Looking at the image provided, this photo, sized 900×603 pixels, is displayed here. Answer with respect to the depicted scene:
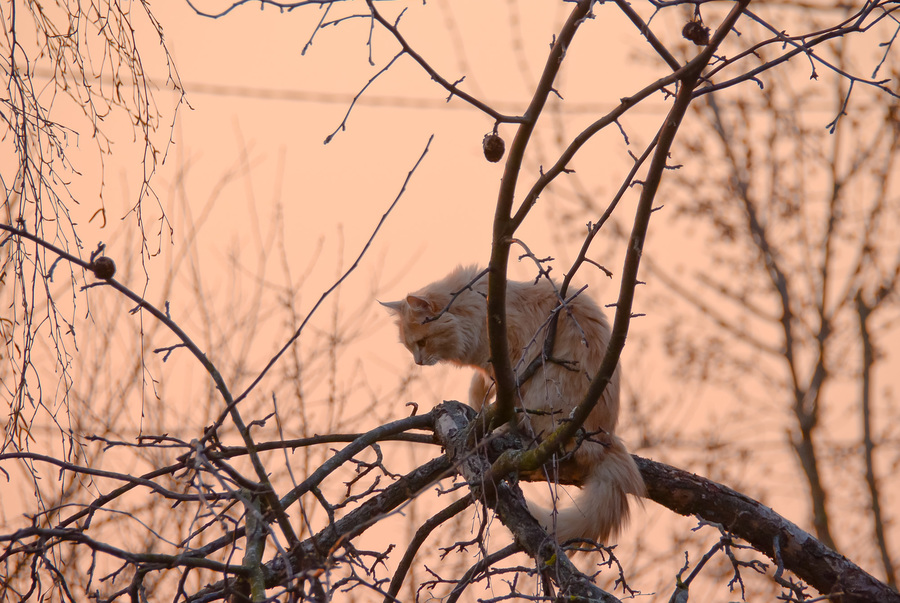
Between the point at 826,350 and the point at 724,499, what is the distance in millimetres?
5536

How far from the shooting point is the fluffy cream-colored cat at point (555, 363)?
12.9ft

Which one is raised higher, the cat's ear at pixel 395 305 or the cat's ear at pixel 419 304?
the cat's ear at pixel 395 305

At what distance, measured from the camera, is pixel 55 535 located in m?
2.01

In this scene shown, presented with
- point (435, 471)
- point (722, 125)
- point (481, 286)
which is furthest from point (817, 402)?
point (435, 471)

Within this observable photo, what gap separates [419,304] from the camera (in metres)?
5.26

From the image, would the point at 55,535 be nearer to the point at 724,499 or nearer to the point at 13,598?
the point at 13,598

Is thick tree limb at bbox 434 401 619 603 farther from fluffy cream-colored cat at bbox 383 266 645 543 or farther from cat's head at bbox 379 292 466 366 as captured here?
cat's head at bbox 379 292 466 366

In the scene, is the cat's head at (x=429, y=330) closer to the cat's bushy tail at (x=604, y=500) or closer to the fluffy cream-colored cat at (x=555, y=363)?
the fluffy cream-colored cat at (x=555, y=363)

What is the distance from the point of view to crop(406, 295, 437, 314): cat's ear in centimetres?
520

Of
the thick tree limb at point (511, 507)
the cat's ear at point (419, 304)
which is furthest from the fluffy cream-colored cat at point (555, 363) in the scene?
the thick tree limb at point (511, 507)

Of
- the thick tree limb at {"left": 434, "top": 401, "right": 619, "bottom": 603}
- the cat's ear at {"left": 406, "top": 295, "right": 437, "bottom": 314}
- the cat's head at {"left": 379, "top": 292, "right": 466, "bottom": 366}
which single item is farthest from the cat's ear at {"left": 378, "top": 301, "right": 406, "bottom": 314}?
the thick tree limb at {"left": 434, "top": 401, "right": 619, "bottom": 603}

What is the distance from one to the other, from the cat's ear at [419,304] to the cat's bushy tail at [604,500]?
1.55m

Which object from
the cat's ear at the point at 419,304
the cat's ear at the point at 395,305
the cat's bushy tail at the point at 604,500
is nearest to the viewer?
the cat's bushy tail at the point at 604,500

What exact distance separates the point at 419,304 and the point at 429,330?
0.20m
